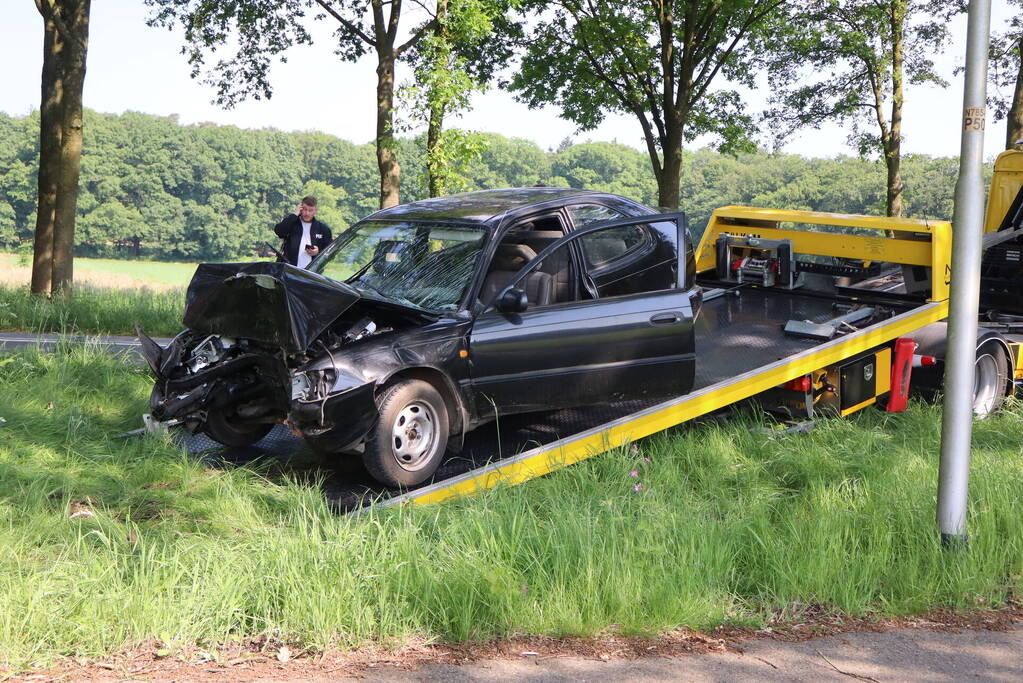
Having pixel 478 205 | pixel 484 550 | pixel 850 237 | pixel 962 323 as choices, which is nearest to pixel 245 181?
pixel 850 237

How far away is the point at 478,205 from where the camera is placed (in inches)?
306

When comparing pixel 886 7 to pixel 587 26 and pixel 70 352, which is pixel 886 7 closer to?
pixel 587 26

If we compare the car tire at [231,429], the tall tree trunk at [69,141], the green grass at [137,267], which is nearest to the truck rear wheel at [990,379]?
the car tire at [231,429]

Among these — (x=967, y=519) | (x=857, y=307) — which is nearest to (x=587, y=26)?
(x=857, y=307)

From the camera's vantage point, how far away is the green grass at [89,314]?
14781 mm

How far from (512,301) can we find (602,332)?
2.70 ft

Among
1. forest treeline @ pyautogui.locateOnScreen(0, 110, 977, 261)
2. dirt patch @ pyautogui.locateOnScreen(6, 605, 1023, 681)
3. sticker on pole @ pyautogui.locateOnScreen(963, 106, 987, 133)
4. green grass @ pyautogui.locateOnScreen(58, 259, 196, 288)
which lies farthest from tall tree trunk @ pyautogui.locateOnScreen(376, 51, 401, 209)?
forest treeline @ pyautogui.locateOnScreen(0, 110, 977, 261)

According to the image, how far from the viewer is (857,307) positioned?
30.8 ft

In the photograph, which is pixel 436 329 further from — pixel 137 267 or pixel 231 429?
pixel 137 267

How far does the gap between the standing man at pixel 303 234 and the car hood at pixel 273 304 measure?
5832 millimetres

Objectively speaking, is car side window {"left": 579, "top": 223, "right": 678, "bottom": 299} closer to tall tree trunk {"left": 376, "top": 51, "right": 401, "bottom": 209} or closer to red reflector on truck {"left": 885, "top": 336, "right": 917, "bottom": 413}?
red reflector on truck {"left": 885, "top": 336, "right": 917, "bottom": 413}

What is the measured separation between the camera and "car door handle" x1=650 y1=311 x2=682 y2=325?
734 centimetres

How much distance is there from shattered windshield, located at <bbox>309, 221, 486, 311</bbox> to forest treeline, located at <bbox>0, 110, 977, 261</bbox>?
54349 millimetres

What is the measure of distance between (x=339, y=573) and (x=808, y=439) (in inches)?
171
